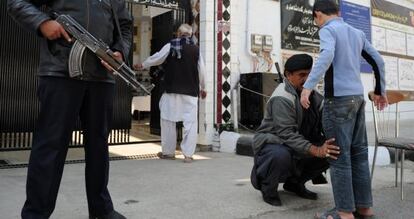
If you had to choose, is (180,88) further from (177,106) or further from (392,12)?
(392,12)

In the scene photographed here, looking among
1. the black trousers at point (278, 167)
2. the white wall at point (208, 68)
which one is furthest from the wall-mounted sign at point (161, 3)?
the black trousers at point (278, 167)

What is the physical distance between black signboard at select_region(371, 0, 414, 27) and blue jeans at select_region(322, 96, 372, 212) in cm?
837

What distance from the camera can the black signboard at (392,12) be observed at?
35.6 ft

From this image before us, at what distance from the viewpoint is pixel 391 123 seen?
10555mm

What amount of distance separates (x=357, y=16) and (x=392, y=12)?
5.46ft

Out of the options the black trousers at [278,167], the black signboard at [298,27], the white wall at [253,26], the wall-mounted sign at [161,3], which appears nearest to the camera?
the black trousers at [278,167]

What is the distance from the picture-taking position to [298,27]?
8844 millimetres

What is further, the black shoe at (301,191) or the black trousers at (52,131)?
the black shoe at (301,191)

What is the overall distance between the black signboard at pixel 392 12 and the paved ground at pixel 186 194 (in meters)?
6.34

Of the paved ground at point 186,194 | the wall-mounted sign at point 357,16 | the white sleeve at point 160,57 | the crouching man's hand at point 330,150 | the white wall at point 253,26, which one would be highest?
the wall-mounted sign at point 357,16

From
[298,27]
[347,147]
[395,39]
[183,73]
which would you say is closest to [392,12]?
[395,39]

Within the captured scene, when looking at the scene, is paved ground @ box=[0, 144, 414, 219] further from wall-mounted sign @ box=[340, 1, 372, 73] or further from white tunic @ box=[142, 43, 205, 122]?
wall-mounted sign @ box=[340, 1, 372, 73]

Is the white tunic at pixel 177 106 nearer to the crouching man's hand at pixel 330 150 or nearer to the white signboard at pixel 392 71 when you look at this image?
the crouching man's hand at pixel 330 150

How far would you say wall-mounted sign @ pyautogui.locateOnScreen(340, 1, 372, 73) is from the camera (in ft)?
32.8
